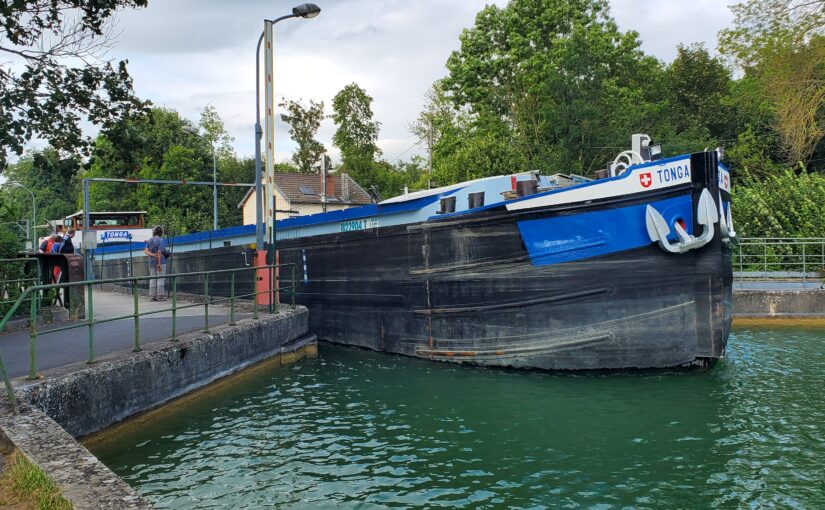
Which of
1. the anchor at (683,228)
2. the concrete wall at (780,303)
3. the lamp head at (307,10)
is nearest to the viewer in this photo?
the anchor at (683,228)

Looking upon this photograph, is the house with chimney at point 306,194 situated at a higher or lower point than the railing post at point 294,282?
higher

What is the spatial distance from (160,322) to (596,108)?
67.9 ft

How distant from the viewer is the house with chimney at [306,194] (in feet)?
132

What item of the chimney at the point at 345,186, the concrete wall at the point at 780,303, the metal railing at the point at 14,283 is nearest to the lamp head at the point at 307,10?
the metal railing at the point at 14,283

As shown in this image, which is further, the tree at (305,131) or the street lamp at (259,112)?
the tree at (305,131)

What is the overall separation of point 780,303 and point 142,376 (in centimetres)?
1399

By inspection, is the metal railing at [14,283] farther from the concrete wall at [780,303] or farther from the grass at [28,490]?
the concrete wall at [780,303]

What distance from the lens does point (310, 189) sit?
4334 cm

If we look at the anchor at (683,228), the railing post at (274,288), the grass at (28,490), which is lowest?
the grass at (28,490)

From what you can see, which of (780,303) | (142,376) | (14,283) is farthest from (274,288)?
(780,303)

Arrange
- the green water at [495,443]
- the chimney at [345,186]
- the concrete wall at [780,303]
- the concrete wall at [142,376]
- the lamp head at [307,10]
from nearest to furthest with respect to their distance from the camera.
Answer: the green water at [495,443], the concrete wall at [142,376], the lamp head at [307,10], the concrete wall at [780,303], the chimney at [345,186]

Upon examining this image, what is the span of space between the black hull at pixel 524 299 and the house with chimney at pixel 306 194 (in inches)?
1126

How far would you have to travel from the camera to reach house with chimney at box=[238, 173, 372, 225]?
1588 inches

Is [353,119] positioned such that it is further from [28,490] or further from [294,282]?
[28,490]
